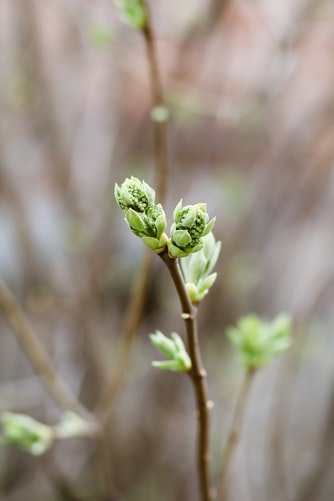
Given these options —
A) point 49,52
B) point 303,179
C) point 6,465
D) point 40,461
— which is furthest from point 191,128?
point 6,465

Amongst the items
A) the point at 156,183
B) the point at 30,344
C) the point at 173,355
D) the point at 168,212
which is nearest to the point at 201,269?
the point at 173,355

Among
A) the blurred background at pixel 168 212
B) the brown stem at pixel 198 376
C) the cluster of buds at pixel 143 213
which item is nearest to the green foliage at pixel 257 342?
the brown stem at pixel 198 376

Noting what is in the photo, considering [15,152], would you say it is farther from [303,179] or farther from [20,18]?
[303,179]

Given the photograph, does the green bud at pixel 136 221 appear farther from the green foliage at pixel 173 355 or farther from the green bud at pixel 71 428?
the green bud at pixel 71 428

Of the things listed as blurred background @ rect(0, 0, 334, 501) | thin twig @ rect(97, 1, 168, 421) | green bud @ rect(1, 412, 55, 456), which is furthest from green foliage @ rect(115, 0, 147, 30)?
blurred background @ rect(0, 0, 334, 501)

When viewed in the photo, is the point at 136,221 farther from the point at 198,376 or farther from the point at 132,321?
the point at 132,321
